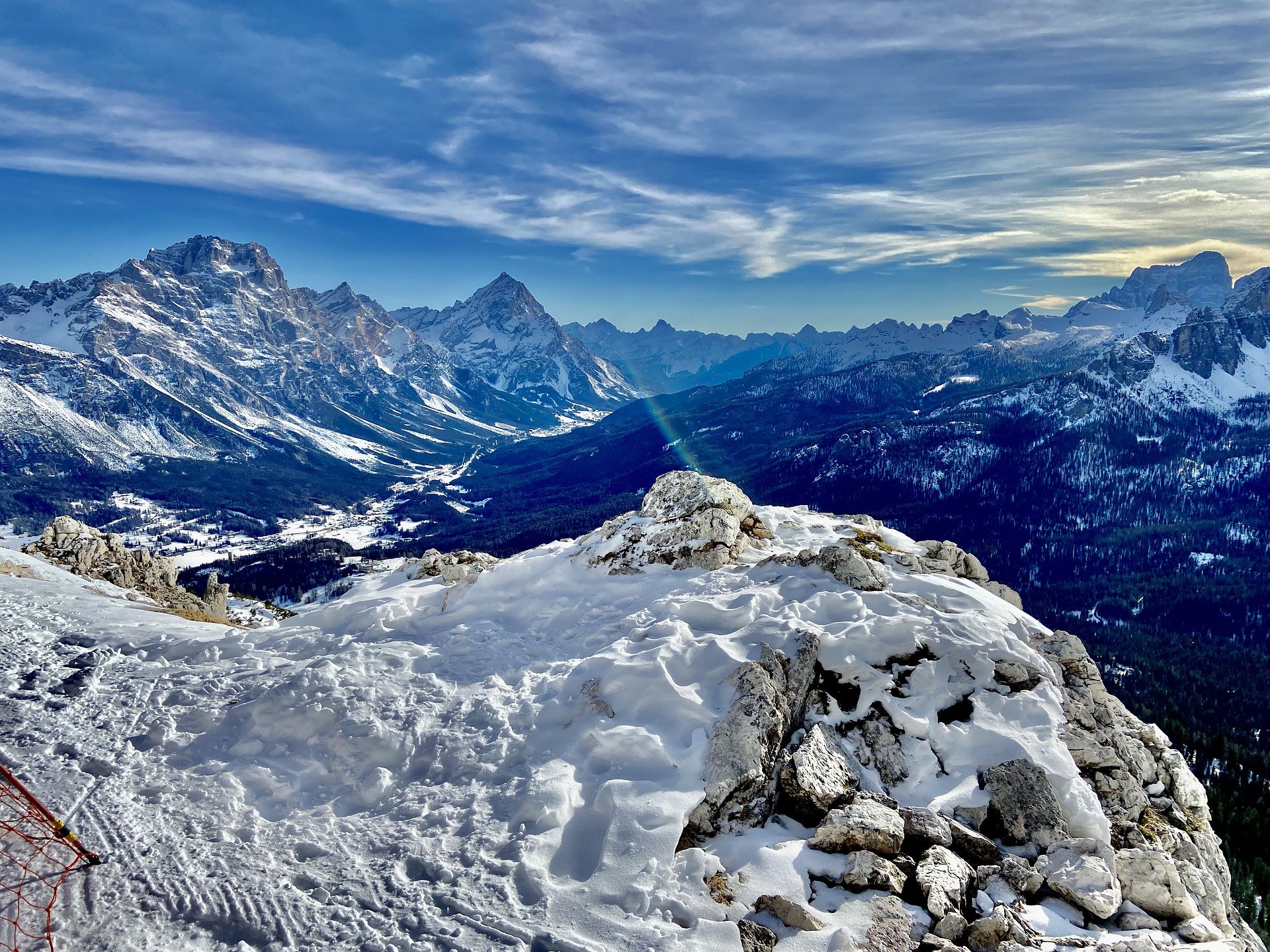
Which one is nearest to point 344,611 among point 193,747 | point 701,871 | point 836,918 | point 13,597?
point 193,747

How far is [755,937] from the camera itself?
10.4 metres

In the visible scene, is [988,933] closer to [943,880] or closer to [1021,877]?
[943,880]

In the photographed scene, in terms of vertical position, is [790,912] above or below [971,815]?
above

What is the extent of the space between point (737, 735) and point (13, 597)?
2873 centimetres

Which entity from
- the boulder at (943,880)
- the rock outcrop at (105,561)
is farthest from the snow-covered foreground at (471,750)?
the rock outcrop at (105,561)

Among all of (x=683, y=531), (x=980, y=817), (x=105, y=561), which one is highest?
(x=683, y=531)

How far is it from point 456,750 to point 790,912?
8357mm

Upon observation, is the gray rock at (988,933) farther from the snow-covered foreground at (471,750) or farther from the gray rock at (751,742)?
the gray rock at (751,742)

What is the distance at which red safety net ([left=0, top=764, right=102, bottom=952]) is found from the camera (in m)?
9.75

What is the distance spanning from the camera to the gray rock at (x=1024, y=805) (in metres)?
14.1

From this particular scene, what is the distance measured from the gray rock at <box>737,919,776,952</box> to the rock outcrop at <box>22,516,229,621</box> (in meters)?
42.4

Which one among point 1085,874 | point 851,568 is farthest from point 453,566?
point 1085,874

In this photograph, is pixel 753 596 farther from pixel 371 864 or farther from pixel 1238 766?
pixel 1238 766

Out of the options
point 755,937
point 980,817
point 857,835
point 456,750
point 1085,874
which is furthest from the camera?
point 456,750
